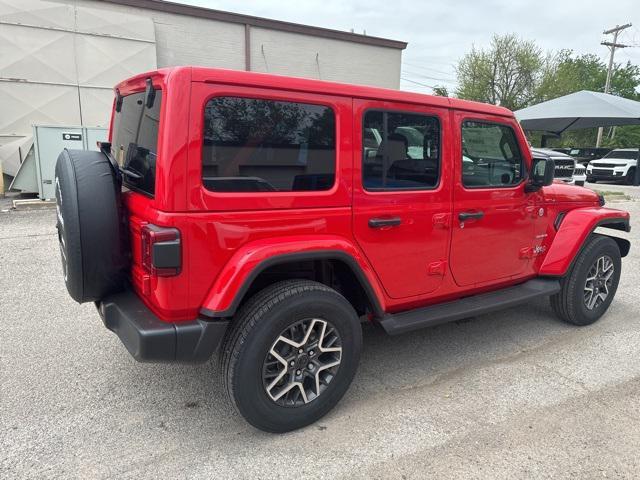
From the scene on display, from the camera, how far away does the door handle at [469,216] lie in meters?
3.19

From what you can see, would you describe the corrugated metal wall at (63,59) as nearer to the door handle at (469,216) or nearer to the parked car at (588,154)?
the door handle at (469,216)

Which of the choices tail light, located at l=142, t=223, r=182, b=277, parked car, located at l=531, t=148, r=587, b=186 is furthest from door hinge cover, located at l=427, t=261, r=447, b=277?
parked car, located at l=531, t=148, r=587, b=186

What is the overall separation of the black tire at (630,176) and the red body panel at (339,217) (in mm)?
19831

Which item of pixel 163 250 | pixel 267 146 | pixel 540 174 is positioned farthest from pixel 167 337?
pixel 540 174

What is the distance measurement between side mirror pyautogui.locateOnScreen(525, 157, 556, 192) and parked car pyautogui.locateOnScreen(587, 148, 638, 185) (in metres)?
19.9

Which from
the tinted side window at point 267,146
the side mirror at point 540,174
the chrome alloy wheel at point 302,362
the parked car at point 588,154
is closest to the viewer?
the tinted side window at point 267,146

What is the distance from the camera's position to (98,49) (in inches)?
576

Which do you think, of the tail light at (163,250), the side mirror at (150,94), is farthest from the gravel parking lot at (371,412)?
the side mirror at (150,94)

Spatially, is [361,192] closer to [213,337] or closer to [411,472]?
[213,337]

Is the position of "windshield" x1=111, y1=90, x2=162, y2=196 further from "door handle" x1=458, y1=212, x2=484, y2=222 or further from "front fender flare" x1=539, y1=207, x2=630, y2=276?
"front fender flare" x1=539, y1=207, x2=630, y2=276

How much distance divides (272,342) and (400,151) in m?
1.43

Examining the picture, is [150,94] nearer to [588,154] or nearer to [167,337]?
[167,337]

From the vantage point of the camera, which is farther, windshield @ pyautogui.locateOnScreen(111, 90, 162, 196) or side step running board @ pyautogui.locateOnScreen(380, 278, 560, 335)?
side step running board @ pyautogui.locateOnScreen(380, 278, 560, 335)

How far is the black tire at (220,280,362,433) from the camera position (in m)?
2.39
